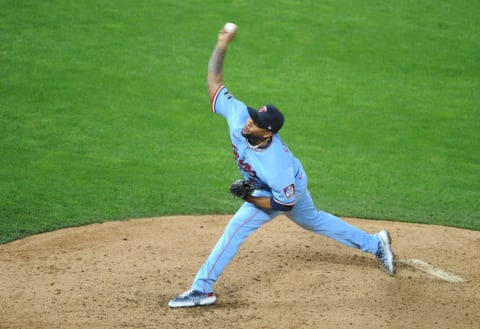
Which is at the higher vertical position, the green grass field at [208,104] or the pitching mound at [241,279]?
the green grass field at [208,104]

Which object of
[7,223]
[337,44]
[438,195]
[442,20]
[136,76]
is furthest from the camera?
[442,20]

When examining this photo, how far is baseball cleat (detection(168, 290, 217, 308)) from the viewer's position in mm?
6074

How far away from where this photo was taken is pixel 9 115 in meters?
10.5

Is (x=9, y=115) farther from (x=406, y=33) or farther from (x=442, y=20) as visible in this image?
(x=442, y=20)

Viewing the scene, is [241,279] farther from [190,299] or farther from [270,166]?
[270,166]

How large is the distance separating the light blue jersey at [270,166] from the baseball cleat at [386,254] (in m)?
1.02

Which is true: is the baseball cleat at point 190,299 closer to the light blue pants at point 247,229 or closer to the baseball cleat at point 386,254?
the light blue pants at point 247,229

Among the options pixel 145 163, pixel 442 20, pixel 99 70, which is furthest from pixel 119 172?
pixel 442 20

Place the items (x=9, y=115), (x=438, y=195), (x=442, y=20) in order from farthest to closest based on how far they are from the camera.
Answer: (x=442, y=20)
(x=9, y=115)
(x=438, y=195)

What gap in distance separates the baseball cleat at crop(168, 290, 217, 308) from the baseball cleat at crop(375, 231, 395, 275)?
1.64 m

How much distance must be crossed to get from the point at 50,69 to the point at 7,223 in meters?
4.39

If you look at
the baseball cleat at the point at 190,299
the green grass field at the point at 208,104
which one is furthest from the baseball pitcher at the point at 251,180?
the green grass field at the point at 208,104

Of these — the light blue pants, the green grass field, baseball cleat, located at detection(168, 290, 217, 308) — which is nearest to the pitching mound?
baseball cleat, located at detection(168, 290, 217, 308)

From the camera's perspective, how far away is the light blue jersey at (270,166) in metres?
5.95
